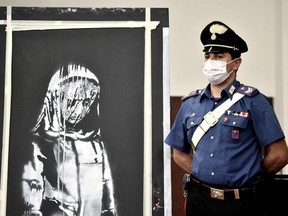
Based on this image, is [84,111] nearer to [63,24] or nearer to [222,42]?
[63,24]

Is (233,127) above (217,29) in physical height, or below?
below

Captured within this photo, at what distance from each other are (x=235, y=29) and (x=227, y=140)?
2254 mm

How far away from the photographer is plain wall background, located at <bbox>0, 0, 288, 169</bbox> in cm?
379

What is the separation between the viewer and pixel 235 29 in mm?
3787

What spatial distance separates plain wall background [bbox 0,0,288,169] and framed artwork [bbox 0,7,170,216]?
1.92m

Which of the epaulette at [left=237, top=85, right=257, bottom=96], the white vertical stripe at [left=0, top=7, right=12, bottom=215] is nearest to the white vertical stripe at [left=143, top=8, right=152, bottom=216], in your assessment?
the epaulette at [left=237, top=85, right=257, bottom=96]

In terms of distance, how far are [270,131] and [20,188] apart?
3.39 feet

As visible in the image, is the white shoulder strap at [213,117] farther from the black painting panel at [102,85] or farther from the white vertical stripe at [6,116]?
the white vertical stripe at [6,116]

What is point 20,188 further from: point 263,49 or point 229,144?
point 263,49

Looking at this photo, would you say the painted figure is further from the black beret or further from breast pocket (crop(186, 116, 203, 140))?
the black beret

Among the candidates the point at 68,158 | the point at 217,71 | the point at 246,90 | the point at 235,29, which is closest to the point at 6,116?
the point at 68,158

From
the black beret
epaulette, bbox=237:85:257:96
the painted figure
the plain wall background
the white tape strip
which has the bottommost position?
the painted figure

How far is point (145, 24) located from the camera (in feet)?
6.20

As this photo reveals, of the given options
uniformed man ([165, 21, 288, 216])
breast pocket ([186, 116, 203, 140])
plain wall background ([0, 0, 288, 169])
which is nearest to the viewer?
uniformed man ([165, 21, 288, 216])
